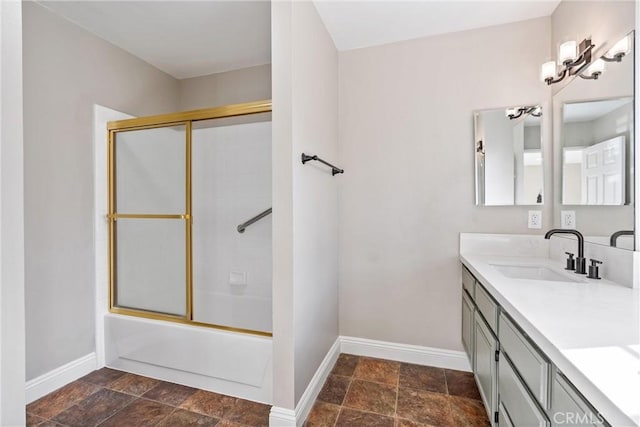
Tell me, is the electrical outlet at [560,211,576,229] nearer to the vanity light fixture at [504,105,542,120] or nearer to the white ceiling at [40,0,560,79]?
the vanity light fixture at [504,105,542,120]

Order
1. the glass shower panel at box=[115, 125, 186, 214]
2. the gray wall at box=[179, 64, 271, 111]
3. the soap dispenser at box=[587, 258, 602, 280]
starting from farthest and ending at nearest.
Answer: the gray wall at box=[179, 64, 271, 111], the glass shower panel at box=[115, 125, 186, 214], the soap dispenser at box=[587, 258, 602, 280]

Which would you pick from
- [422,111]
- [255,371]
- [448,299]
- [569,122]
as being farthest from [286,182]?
[569,122]

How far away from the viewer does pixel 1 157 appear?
0.74 m

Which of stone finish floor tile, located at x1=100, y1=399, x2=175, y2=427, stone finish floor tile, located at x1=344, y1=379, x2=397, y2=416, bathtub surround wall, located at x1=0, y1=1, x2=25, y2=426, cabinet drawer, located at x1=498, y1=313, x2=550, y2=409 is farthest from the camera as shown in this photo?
stone finish floor tile, located at x1=344, y1=379, x2=397, y2=416

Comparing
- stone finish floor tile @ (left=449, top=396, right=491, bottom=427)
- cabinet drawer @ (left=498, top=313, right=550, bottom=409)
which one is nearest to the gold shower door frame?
stone finish floor tile @ (left=449, top=396, right=491, bottom=427)

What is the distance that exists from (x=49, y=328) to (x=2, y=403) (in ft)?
5.21

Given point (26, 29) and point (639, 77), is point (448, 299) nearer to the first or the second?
point (639, 77)

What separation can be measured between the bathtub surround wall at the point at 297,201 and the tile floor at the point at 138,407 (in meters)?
0.36

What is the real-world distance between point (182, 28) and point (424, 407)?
2960 millimetres

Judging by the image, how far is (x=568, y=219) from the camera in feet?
6.09

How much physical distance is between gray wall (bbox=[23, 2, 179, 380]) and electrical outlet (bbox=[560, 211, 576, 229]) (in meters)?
3.14

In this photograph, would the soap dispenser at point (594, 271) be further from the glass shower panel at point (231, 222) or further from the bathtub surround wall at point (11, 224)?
the bathtub surround wall at point (11, 224)

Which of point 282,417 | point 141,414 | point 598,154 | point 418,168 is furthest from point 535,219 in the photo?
point 141,414

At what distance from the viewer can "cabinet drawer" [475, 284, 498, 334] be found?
1.36 m
